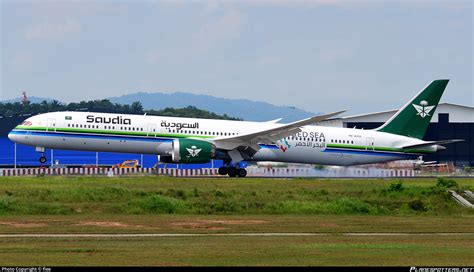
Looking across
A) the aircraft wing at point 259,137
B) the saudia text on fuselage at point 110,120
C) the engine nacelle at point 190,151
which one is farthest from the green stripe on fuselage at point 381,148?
the saudia text on fuselage at point 110,120

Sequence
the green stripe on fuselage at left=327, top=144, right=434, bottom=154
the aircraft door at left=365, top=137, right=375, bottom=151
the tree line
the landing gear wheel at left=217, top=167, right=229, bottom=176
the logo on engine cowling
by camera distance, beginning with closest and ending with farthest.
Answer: the logo on engine cowling → the landing gear wheel at left=217, top=167, right=229, bottom=176 → the green stripe on fuselage at left=327, top=144, right=434, bottom=154 → the aircraft door at left=365, top=137, right=375, bottom=151 → the tree line

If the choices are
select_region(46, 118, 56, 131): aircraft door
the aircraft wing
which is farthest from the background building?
select_region(46, 118, 56, 131): aircraft door

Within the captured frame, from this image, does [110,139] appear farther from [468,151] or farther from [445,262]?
[468,151]

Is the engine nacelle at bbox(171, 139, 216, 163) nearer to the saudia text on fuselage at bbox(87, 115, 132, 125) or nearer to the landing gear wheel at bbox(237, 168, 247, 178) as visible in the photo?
the landing gear wheel at bbox(237, 168, 247, 178)

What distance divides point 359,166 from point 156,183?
18.1 meters

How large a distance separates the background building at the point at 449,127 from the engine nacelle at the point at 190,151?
38.4 m

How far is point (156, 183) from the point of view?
50688 millimetres

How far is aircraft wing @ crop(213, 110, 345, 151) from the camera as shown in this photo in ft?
188

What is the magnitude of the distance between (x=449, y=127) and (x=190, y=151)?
45308mm

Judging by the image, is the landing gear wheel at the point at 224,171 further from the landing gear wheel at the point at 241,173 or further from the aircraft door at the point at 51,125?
the aircraft door at the point at 51,125

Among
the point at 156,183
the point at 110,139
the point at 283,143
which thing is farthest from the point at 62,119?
the point at 283,143

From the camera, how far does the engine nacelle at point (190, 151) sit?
55688mm

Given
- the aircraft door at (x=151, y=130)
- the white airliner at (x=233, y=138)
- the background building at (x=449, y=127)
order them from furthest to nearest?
the background building at (x=449, y=127) → the aircraft door at (x=151, y=130) → the white airliner at (x=233, y=138)

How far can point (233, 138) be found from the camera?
189 ft
